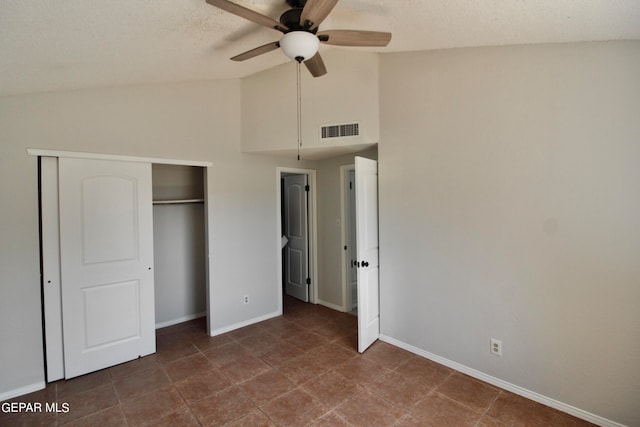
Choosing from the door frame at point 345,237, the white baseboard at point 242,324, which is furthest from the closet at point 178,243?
the door frame at point 345,237

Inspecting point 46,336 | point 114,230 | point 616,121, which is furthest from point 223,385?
point 616,121

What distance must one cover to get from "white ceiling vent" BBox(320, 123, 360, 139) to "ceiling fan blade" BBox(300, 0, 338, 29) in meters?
1.56

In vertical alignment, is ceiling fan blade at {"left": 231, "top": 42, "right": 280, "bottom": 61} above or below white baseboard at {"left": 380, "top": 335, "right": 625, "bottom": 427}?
above

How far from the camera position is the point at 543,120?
89.4 inches

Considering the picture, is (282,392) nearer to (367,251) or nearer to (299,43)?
(367,251)

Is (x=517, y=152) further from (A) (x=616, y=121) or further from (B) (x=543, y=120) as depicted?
(A) (x=616, y=121)

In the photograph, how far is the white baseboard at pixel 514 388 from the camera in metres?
2.13

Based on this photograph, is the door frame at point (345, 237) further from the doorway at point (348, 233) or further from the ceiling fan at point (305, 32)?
the ceiling fan at point (305, 32)

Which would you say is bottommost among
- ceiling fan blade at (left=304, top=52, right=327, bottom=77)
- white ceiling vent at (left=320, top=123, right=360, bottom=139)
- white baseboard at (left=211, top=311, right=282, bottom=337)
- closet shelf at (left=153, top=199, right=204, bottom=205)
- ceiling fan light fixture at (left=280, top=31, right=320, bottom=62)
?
white baseboard at (left=211, top=311, right=282, bottom=337)

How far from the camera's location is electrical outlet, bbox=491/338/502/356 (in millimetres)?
2549

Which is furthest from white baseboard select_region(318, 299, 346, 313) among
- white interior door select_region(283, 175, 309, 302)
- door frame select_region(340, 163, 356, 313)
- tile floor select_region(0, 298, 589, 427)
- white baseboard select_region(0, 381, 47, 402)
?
white baseboard select_region(0, 381, 47, 402)

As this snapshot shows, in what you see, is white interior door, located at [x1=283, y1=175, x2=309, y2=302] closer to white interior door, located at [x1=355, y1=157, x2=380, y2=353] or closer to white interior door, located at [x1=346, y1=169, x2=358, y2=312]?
white interior door, located at [x1=346, y1=169, x2=358, y2=312]

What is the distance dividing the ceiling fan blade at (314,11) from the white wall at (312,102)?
156 cm

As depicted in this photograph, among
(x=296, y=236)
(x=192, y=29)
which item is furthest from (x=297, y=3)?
(x=296, y=236)
